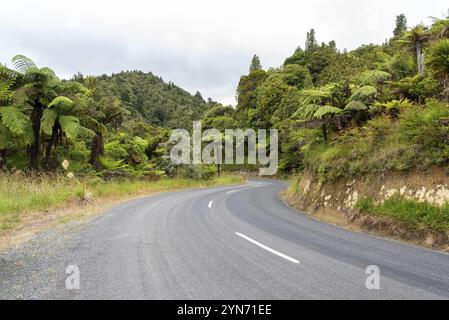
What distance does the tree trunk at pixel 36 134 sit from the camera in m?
16.0

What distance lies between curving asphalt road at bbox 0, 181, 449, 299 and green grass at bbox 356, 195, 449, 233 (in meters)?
0.81

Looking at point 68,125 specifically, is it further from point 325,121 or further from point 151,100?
point 151,100

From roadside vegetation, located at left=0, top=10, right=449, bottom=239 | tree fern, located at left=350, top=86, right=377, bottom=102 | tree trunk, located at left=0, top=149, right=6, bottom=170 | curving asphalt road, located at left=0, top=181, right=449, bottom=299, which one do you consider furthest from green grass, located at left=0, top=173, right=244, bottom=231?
tree fern, located at left=350, top=86, right=377, bottom=102

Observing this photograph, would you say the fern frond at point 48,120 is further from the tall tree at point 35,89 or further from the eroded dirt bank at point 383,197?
the eroded dirt bank at point 383,197

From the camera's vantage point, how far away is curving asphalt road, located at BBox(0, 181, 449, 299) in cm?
458

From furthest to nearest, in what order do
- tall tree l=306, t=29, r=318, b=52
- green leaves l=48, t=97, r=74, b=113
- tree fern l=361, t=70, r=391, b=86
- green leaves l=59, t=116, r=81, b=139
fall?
tall tree l=306, t=29, r=318, b=52, tree fern l=361, t=70, r=391, b=86, green leaves l=59, t=116, r=81, b=139, green leaves l=48, t=97, r=74, b=113

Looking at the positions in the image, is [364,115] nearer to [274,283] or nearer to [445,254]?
[445,254]

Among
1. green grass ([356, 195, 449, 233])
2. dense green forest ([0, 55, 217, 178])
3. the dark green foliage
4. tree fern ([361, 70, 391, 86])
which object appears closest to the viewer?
green grass ([356, 195, 449, 233])

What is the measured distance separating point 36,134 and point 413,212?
15.4m

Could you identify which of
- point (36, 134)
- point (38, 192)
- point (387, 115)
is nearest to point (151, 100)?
point (36, 134)

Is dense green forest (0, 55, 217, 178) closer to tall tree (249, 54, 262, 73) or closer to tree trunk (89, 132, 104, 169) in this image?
tree trunk (89, 132, 104, 169)

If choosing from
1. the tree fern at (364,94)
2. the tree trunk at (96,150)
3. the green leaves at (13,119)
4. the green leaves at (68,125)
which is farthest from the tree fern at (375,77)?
the tree trunk at (96,150)

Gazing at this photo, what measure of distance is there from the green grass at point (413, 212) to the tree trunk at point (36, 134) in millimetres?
14100

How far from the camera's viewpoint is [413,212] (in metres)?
8.41
